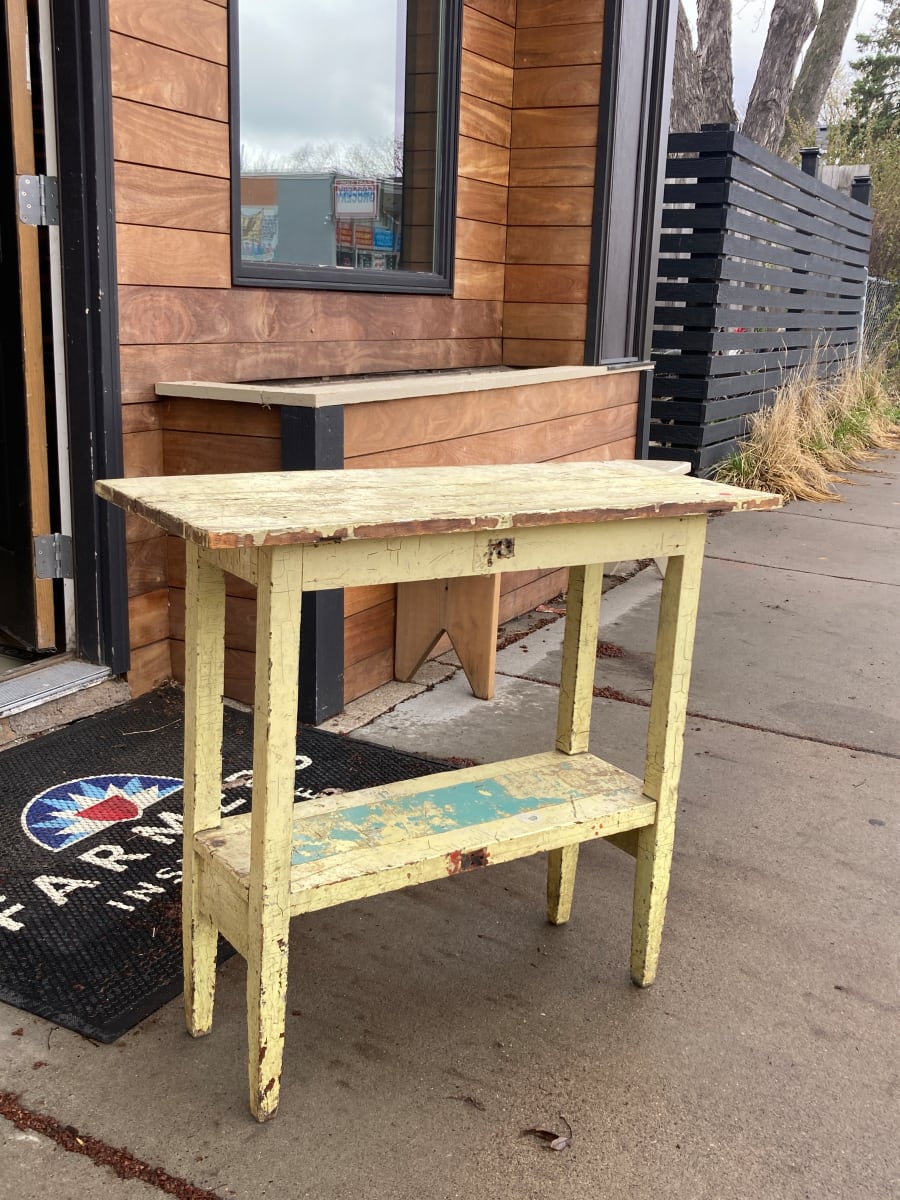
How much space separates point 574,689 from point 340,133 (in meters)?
2.68

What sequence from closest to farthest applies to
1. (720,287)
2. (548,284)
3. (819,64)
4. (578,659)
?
1. (578,659)
2. (548,284)
3. (720,287)
4. (819,64)

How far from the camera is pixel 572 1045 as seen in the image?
198cm

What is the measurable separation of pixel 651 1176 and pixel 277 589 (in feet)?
3.41

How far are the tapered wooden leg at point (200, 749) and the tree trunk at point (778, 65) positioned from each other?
13730mm

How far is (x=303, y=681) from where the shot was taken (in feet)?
10.9

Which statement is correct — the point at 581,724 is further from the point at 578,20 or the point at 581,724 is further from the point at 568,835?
the point at 578,20

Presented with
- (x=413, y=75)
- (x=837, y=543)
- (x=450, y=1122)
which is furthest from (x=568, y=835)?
(x=837, y=543)

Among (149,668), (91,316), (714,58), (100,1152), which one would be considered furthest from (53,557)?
(714,58)

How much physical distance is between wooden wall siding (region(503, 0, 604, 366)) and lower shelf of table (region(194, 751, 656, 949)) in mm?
3227

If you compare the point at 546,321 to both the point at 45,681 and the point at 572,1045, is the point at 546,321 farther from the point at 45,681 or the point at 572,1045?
the point at 572,1045

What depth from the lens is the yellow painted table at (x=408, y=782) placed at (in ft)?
5.26

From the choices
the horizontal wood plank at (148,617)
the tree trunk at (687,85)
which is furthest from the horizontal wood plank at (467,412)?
the tree trunk at (687,85)

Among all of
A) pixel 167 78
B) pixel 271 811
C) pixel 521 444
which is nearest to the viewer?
pixel 271 811

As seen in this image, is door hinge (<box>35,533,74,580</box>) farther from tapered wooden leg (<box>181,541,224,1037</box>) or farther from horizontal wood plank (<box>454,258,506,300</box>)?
horizontal wood plank (<box>454,258,506,300</box>)
